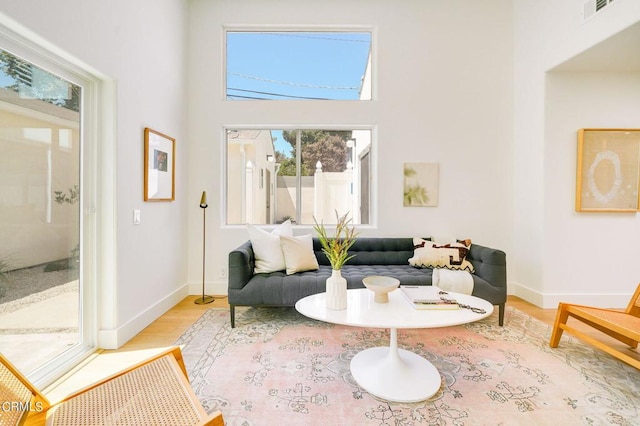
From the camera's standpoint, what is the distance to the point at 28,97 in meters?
1.80

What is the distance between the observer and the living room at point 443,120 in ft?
9.64

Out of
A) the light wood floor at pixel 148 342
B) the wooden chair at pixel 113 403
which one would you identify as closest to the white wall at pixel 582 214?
the light wood floor at pixel 148 342

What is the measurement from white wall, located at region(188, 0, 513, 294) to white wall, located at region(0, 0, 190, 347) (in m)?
0.39

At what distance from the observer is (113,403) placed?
A: 1157 millimetres

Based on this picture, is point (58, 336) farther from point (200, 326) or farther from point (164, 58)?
point (164, 58)

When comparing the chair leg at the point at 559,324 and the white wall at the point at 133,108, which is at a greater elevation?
the white wall at the point at 133,108

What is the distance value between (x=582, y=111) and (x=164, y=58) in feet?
15.2

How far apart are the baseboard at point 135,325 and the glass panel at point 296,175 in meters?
1.21

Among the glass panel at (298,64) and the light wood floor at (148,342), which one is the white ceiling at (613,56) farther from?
the light wood floor at (148,342)

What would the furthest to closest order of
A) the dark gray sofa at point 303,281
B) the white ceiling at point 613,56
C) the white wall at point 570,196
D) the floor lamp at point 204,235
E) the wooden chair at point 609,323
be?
1. the floor lamp at point 204,235
2. the white wall at point 570,196
3. the dark gray sofa at point 303,281
4. the white ceiling at point 613,56
5. the wooden chair at point 609,323

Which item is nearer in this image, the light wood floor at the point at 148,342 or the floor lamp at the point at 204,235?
the light wood floor at the point at 148,342

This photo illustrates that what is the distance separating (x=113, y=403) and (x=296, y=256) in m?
1.91

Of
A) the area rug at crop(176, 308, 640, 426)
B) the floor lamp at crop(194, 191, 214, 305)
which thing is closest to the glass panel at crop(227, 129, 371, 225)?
the floor lamp at crop(194, 191, 214, 305)

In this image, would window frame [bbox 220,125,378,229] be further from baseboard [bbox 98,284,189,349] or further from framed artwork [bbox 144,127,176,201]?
baseboard [bbox 98,284,189,349]
